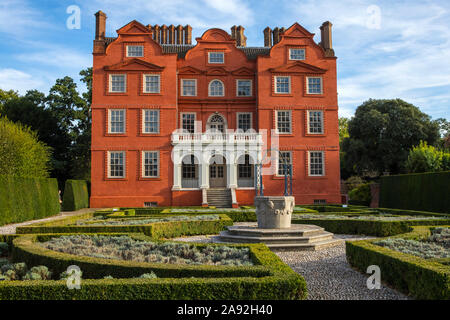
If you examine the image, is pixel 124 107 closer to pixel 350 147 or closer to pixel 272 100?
pixel 272 100

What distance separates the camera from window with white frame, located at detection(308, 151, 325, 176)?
28281 millimetres

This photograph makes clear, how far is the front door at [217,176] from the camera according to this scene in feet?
96.0

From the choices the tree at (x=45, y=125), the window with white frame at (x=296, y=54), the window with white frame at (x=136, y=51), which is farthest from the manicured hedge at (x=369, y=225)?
the tree at (x=45, y=125)

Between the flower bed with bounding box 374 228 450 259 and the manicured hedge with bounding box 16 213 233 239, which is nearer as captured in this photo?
the flower bed with bounding box 374 228 450 259

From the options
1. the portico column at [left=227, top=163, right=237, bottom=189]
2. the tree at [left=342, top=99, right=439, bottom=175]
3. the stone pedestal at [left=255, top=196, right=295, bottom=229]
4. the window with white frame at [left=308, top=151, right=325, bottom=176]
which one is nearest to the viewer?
the stone pedestal at [left=255, top=196, right=295, bottom=229]

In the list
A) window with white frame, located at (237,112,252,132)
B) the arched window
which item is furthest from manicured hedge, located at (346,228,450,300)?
the arched window

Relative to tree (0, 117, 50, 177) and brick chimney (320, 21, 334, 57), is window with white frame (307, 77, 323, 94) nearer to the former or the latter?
brick chimney (320, 21, 334, 57)

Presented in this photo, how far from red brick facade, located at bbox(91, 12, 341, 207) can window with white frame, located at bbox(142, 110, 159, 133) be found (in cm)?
7

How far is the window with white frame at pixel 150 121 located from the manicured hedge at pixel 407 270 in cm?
2147

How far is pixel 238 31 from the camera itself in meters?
34.3

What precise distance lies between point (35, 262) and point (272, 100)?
23093 mm

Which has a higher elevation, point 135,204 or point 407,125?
point 407,125

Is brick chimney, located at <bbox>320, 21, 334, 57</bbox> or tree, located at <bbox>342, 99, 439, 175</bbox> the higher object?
brick chimney, located at <bbox>320, 21, 334, 57</bbox>
